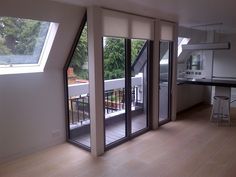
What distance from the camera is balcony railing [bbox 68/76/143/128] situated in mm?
4008

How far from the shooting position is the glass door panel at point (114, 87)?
12.6ft

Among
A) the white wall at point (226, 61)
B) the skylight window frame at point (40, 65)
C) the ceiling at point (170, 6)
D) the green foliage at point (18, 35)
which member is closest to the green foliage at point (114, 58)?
the ceiling at point (170, 6)

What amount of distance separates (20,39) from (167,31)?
10.2 ft

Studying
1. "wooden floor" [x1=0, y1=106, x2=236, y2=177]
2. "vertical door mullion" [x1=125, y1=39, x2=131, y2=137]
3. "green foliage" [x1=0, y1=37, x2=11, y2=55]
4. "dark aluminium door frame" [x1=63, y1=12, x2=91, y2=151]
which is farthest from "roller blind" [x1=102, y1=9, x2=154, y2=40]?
"wooden floor" [x1=0, y1=106, x2=236, y2=177]

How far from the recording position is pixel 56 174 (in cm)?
305

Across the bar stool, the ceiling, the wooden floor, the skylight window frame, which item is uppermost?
the ceiling

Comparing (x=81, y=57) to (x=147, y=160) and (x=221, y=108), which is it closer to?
(x=147, y=160)

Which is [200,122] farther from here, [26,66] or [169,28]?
[26,66]

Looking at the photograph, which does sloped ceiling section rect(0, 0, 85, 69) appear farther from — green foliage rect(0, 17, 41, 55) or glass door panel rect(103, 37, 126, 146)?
glass door panel rect(103, 37, 126, 146)

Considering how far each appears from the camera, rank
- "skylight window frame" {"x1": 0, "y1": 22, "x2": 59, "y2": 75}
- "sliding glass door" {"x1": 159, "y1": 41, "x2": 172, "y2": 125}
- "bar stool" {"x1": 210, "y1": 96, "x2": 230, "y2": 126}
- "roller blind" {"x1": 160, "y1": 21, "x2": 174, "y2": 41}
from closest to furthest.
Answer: "skylight window frame" {"x1": 0, "y1": 22, "x2": 59, "y2": 75}
"roller blind" {"x1": 160, "y1": 21, "x2": 174, "y2": 41}
"sliding glass door" {"x1": 159, "y1": 41, "x2": 172, "y2": 125}
"bar stool" {"x1": 210, "y1": 96, "x2": 230, "y2": 126}

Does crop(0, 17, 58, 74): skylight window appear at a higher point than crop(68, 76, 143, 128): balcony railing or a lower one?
higher

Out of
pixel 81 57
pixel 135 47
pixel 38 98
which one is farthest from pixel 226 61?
pixel 38 98

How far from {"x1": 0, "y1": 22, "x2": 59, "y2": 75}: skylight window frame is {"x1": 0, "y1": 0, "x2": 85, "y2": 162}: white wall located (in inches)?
2.7

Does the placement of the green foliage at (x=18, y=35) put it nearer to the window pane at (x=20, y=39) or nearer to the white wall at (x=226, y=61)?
the window pane at (x=20, y=39)
